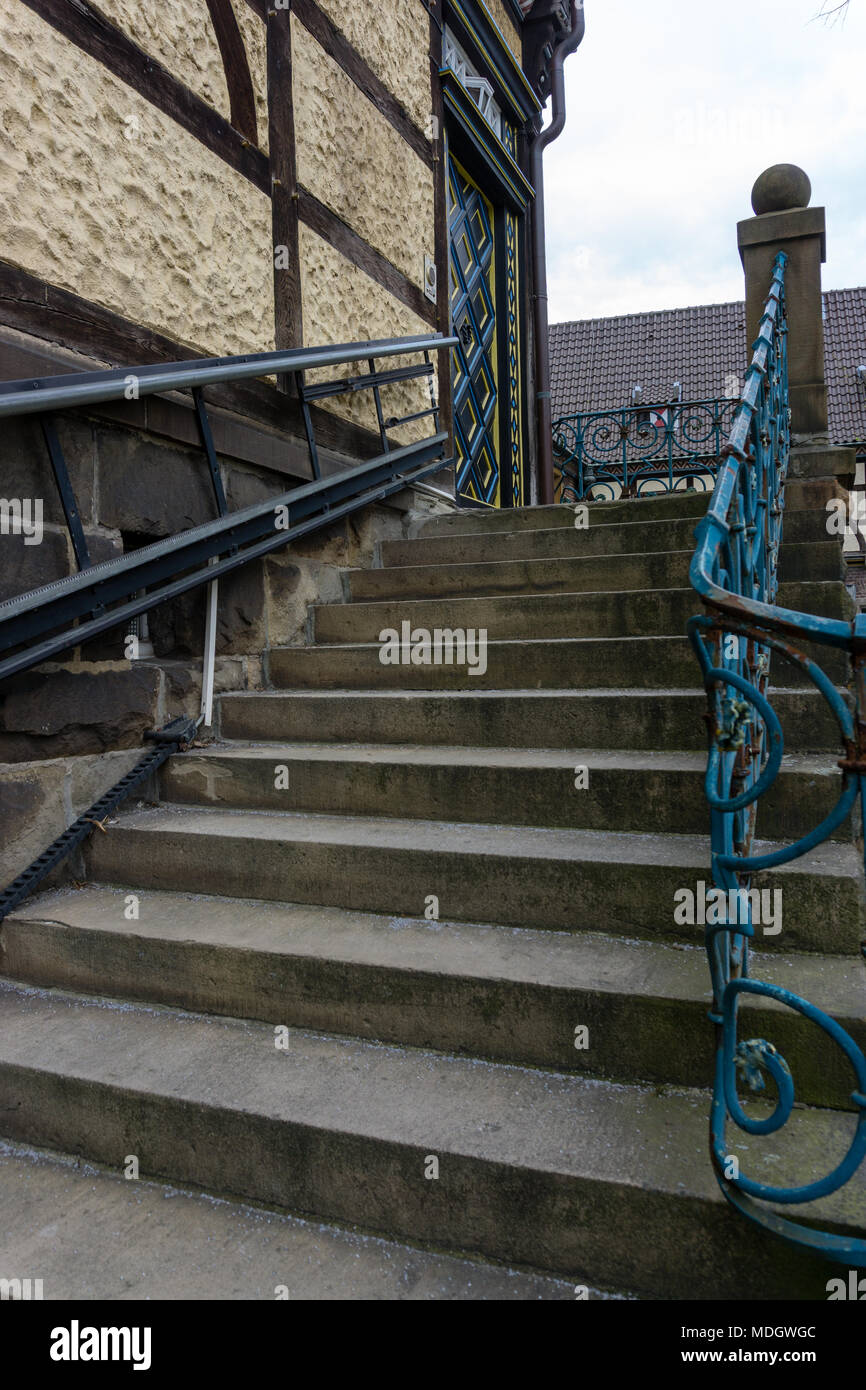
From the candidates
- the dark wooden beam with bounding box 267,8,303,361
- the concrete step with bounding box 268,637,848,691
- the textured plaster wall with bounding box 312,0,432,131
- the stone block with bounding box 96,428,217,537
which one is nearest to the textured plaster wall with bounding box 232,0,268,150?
the dark wooden beam with bounding box 267,8,303,361

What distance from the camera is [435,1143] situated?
1.63 m

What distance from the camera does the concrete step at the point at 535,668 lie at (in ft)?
9.32

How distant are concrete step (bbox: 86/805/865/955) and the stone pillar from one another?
111 inches

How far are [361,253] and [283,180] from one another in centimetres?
76

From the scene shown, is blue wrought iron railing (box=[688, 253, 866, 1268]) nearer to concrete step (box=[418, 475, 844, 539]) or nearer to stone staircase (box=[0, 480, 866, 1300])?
stone staircase (box=[0, 480, 866, 1300])

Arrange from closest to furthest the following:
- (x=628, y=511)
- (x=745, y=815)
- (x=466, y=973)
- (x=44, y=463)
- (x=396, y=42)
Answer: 1. (x=745, y=815)
2. (x=466, y=973)
3. (x=44, y=463)
4. (x=628, y=511)
5. (x=396, y=42)

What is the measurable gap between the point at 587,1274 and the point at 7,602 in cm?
200

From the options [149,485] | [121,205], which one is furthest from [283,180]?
[149,485]

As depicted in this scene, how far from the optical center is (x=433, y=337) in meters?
4.59

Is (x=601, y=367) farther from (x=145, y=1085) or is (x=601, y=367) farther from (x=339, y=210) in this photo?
(x=145, y=1085)

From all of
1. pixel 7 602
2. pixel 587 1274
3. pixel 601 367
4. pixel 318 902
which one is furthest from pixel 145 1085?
pixel 601 367

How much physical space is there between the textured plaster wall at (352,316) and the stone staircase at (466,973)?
172 centimetres

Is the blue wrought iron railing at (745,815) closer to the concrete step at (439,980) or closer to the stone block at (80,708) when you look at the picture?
the concrete step at (439,980)

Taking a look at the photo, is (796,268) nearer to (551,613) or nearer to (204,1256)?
(551,613)
